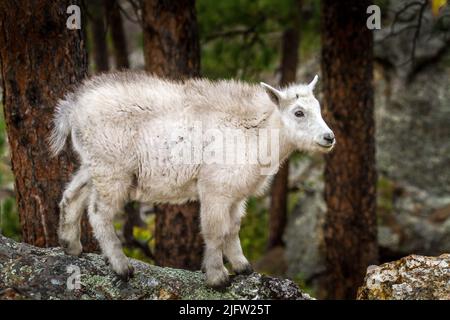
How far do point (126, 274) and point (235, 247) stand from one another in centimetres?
117

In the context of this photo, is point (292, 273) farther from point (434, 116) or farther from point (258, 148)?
point (258, 148)

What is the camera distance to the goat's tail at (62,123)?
5972mm

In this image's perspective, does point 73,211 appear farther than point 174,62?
No

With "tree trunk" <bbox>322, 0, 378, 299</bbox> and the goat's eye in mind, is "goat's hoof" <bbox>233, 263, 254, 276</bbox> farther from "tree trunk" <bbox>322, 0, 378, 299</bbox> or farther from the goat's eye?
"tree trunk" <bbox>322, 0, 378, 299</bbox>

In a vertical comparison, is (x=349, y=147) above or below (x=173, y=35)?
below

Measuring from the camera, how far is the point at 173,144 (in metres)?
5.78

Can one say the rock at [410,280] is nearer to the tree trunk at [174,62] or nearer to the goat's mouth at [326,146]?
the goat's mouth at [326,146]

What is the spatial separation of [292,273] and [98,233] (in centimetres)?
773

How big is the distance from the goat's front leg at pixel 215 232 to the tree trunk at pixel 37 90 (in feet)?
6.30

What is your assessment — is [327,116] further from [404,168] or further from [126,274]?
[126,274]

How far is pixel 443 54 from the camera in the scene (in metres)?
13.8

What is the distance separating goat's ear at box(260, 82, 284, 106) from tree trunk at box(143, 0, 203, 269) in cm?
268

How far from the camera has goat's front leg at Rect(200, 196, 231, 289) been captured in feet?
18.7

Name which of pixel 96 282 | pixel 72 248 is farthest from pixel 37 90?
pixel 96 282
